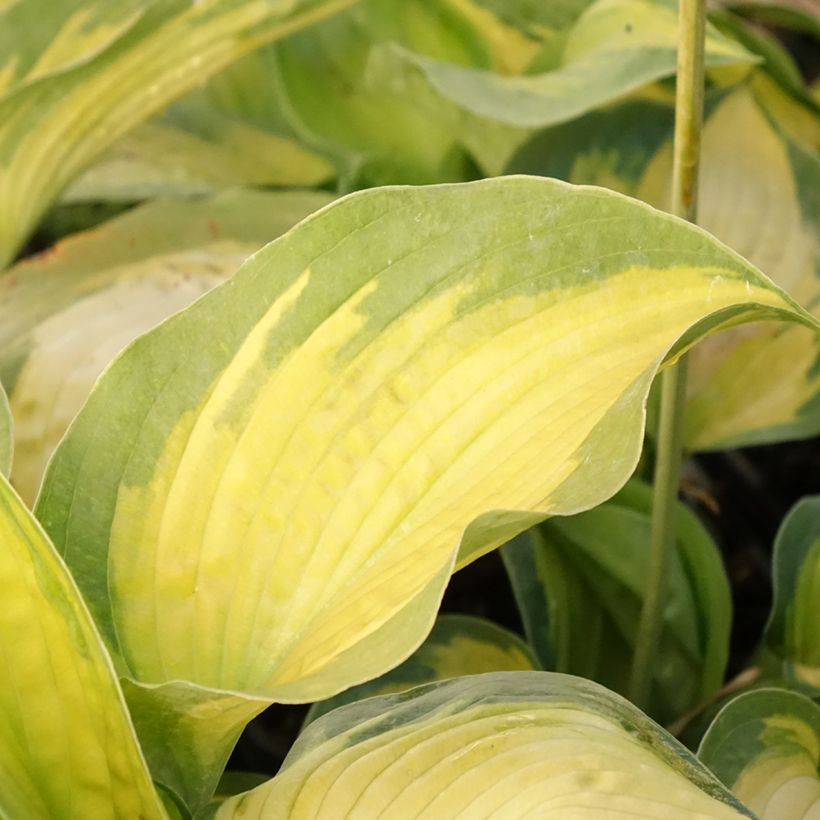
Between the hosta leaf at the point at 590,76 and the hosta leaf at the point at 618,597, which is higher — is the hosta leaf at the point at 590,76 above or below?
above

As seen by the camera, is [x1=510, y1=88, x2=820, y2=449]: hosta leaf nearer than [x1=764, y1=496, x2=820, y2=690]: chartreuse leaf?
No

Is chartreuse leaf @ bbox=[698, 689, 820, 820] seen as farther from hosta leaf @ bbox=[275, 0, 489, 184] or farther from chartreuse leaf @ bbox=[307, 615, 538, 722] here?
hosta leaf @ bbox=[275, 0, 489, 184]

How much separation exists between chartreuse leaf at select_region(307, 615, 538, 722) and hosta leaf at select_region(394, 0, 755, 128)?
0.29m

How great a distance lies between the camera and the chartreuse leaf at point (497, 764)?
0.99 feet

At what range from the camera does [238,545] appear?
37 cm

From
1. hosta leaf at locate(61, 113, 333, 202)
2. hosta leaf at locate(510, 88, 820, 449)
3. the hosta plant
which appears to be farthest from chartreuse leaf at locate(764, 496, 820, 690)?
hosta leaf at locate(61, 113, 333, 202)

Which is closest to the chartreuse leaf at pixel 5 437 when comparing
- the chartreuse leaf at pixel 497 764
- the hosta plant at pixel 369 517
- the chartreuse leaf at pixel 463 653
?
the hosta plant at pixel 369 517

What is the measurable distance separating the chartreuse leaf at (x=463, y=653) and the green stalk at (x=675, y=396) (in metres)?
0.07

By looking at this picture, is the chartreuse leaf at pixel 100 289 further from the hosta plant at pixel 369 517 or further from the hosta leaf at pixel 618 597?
the hosta leaf at pixel 618 597

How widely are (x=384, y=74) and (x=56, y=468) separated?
47 centimetres

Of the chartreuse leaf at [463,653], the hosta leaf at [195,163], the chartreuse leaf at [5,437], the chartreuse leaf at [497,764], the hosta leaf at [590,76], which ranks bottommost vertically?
the chartreuse leaf at [463,653]

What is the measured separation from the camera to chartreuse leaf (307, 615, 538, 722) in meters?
0.56

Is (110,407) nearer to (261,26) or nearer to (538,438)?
(538,438)

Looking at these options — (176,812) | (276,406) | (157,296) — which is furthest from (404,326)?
(157,296)
